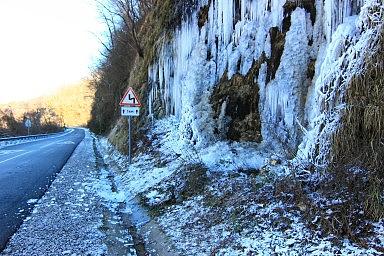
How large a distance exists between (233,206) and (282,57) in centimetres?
393

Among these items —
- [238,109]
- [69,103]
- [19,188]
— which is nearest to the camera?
[238,109]

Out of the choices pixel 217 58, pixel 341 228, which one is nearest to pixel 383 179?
pixel 341 228

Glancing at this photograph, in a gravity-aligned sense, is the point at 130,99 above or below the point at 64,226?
above

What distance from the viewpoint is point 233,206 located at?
637 cm

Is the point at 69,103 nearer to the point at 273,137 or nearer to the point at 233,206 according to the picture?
the point at 273,137

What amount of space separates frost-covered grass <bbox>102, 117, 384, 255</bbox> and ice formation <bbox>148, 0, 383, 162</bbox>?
78cm

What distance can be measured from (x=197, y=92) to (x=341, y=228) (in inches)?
322

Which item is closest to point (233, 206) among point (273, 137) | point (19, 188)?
point (273, 137)

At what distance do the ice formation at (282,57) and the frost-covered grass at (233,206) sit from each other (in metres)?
0.78

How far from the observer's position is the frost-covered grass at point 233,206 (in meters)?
4.64

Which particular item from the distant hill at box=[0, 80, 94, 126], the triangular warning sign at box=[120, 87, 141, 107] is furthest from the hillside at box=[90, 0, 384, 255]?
the distant hill at box=[0, 80, 94, 126]

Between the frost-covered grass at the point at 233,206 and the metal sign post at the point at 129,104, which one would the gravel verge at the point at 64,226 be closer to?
the frost-covered grass at the point at 233,206

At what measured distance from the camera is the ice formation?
237 inches

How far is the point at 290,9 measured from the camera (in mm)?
8742
